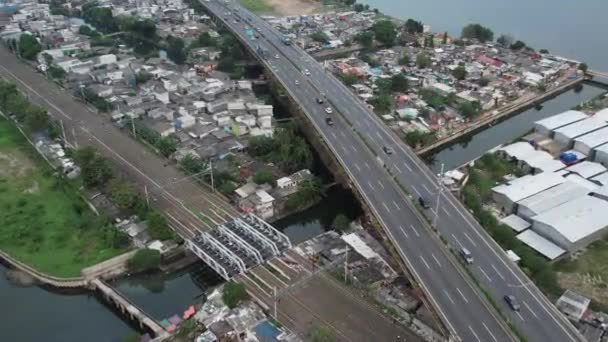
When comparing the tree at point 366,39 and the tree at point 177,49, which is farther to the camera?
the tree at point 366,39

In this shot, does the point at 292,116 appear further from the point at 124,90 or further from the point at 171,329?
the point at 171,329

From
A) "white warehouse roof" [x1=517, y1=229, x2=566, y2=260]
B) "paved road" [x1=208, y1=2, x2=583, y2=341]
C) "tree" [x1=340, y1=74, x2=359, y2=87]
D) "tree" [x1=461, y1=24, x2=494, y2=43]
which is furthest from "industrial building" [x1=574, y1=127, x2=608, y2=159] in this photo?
"tree" [x1=461, y1=24, x2=494, y2=43]

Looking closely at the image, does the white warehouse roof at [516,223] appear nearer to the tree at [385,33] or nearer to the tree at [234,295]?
the tree at [234,295]

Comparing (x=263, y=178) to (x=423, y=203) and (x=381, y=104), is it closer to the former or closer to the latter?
(x=423, y=203)

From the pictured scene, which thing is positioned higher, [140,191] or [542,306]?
[542,306]

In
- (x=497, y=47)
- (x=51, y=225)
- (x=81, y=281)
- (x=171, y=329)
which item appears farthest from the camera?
(x=497, y=47)

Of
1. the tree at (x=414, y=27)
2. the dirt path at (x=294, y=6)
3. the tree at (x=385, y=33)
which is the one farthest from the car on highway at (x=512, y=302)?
the dirt path at (x=294, y=6)

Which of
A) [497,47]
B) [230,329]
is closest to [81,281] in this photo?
[230,329]
